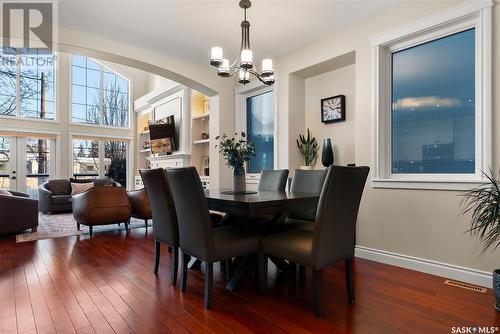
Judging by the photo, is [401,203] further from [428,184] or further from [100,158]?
[100,158]

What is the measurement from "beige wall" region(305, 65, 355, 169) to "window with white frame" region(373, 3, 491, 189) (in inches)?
23.9

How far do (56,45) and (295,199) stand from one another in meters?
3.59

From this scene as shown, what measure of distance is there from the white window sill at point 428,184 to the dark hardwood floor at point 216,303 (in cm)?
83

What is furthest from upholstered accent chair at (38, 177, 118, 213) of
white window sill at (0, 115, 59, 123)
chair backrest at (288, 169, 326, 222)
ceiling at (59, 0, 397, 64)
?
chair backrest at (288, 169, 326, 222)

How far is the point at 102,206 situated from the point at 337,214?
3.68 meters

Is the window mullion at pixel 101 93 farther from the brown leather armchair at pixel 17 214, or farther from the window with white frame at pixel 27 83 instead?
the brown leather armchair at pixel 17 214

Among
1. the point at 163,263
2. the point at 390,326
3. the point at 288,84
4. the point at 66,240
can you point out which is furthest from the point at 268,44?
the point at 66,240

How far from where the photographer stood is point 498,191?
210 centimetres

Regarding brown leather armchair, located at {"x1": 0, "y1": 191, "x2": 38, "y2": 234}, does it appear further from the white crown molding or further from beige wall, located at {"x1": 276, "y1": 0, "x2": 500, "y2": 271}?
beige wall, located at {"x1": 276, "y1": 0, "x2": 500, "y2": 271}

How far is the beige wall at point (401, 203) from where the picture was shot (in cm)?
262

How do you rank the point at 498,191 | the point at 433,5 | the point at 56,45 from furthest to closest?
the point at 56,45
the point at 433,5
the point at 498,191

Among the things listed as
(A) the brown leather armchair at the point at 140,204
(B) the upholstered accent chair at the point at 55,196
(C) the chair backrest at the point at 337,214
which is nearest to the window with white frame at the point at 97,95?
(B) the upholstered accent chair at the point at 55,196

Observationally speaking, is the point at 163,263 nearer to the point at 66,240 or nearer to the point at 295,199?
the point at 295,199

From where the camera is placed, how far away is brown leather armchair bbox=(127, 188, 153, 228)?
189 inches
